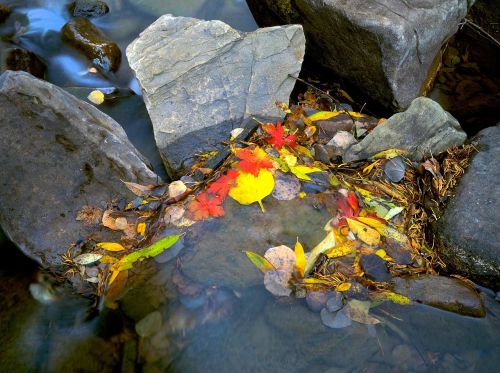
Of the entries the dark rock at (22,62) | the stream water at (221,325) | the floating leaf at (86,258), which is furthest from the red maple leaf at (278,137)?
the dark rock at (22,62)

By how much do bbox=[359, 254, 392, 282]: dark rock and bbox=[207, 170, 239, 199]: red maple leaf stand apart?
91 cm

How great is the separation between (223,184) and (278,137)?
1.93 ft

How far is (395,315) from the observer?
241 cm

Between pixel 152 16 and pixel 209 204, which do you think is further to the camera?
pixel 152 16

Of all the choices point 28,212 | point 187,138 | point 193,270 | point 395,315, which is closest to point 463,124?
point 395,315

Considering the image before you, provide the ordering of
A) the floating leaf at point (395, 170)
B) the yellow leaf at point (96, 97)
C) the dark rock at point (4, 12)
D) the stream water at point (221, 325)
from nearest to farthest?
1. the stream water at point (221, 325)
2. the floating leaf at point (395, 170)
3. the yellow leaf at point (96, 97)
4. the dark rock at point (4, 12)

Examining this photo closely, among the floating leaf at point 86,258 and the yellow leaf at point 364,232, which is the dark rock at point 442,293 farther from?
the floating leaf at point 86,258

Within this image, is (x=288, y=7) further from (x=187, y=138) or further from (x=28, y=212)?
(x=28, y=212)

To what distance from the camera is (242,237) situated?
8.57ft

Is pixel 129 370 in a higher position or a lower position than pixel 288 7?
lower

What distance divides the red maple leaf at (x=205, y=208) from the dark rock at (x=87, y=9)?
302cm

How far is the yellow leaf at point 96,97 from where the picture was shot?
385 centimetres

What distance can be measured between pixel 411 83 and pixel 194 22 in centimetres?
173

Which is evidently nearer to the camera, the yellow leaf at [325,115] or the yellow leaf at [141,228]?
the yellow leaf at [141,228]
